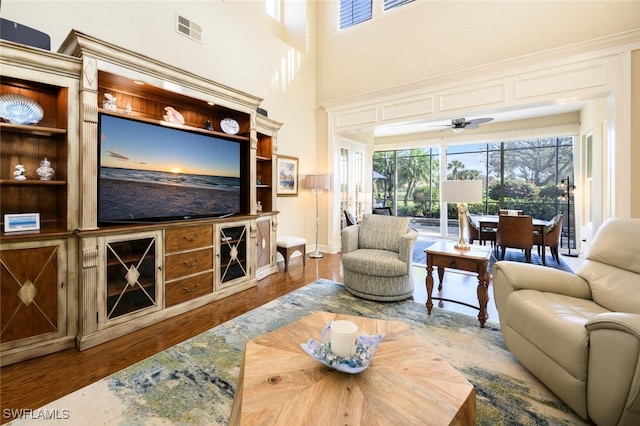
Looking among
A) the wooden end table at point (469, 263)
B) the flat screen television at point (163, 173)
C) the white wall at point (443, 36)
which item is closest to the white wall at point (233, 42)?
the white wall at point (443, 36)

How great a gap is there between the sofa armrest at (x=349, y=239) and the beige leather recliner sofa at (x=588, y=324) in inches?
63.1

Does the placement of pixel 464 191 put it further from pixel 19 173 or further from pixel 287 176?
pixel 19 173

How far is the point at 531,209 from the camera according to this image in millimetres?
6996

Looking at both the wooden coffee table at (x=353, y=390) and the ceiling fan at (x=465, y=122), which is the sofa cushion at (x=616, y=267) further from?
the ceiling fan at (x=465, y=122)

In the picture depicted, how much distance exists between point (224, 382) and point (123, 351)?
3.22 feet

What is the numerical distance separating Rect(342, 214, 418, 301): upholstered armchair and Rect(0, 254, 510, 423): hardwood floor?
0.40 meters

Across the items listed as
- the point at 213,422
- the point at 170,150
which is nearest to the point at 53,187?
the point at 170,150

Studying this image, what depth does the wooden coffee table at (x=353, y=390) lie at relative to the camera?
0.95m

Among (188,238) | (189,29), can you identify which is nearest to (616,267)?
(188,238)

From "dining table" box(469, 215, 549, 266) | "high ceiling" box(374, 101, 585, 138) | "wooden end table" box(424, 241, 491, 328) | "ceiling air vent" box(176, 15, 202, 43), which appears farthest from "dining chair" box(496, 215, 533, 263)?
"ceiling air vent" box(176, 15, 202, 43)

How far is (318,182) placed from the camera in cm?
515

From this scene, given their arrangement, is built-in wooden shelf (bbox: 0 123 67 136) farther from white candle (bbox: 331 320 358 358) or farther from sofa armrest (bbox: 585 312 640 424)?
sofa armrest (bbox: 585 312 640 424)

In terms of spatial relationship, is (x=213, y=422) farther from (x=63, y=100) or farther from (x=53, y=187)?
(x=63, y=100)

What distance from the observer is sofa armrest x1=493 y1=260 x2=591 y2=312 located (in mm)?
2010
